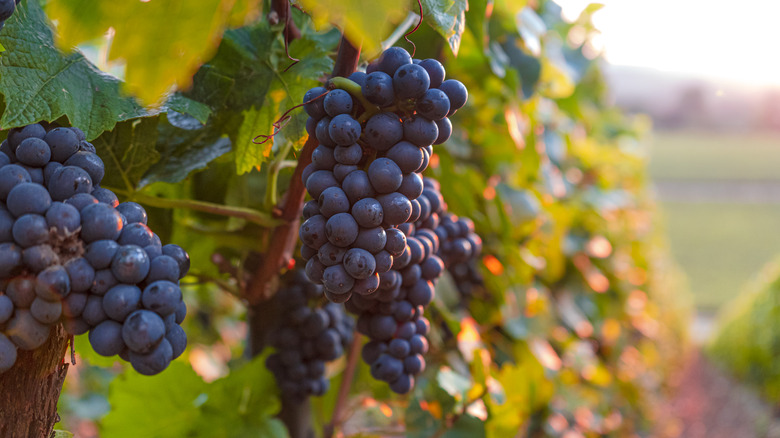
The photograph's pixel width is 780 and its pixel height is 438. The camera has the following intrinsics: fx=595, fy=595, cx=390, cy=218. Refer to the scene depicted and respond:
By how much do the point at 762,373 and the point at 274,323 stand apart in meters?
5.67

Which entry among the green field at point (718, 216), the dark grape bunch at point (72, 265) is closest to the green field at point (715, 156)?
the green field at point (718, 216)

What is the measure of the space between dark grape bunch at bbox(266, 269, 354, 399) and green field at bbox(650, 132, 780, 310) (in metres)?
14.0

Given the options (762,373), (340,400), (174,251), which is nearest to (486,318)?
(340,400)

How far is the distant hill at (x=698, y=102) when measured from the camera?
34.8 metres

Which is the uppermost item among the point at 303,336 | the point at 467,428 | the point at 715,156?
the point at 303,336

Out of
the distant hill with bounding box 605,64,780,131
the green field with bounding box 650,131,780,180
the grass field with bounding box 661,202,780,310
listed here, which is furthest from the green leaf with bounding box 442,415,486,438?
the distant hill with bounding box 605,64,780,131

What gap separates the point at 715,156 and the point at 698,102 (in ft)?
23.9

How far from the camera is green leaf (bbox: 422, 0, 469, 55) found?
2.10 feet

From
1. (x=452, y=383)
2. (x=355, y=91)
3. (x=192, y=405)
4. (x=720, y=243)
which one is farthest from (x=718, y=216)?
(x=355, y=91)

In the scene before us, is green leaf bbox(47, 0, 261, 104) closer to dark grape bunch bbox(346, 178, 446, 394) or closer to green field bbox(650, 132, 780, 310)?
dark grape bunch bbox(346, 178, 446, 394)

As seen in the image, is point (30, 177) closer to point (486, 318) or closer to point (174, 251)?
point (174, 251)

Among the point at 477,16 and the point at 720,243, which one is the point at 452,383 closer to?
the point at 477,16

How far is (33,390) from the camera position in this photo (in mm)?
561

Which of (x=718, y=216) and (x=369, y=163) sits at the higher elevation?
(x=369, y=163)
